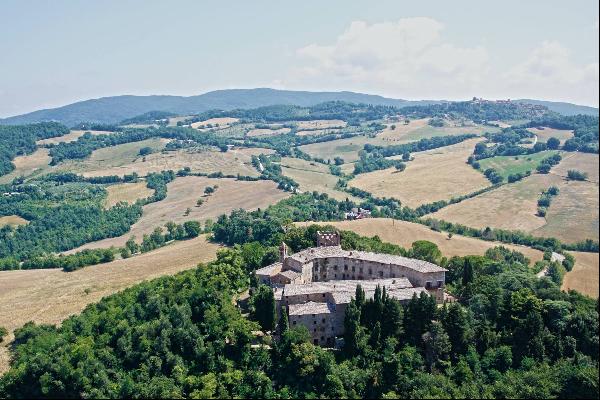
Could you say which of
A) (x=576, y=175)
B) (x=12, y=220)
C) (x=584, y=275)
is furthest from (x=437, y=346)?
(x=12, y=220)

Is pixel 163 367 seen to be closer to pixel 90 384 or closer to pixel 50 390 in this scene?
pixel 90 384

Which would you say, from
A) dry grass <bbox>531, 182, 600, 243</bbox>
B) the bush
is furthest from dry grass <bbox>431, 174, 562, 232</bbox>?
dry grass <bbox>531, 182, 600, 243</bbox>

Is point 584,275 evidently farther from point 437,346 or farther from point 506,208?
point 506,208

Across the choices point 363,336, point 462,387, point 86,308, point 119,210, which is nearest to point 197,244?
point 86,308

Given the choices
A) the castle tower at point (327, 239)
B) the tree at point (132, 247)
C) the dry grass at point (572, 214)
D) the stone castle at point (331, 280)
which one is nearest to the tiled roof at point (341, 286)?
the stone castle at point (331, 280)

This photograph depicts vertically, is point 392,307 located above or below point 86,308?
above

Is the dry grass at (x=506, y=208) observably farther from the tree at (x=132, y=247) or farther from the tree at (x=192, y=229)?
the tree at (x=132, y=247)
